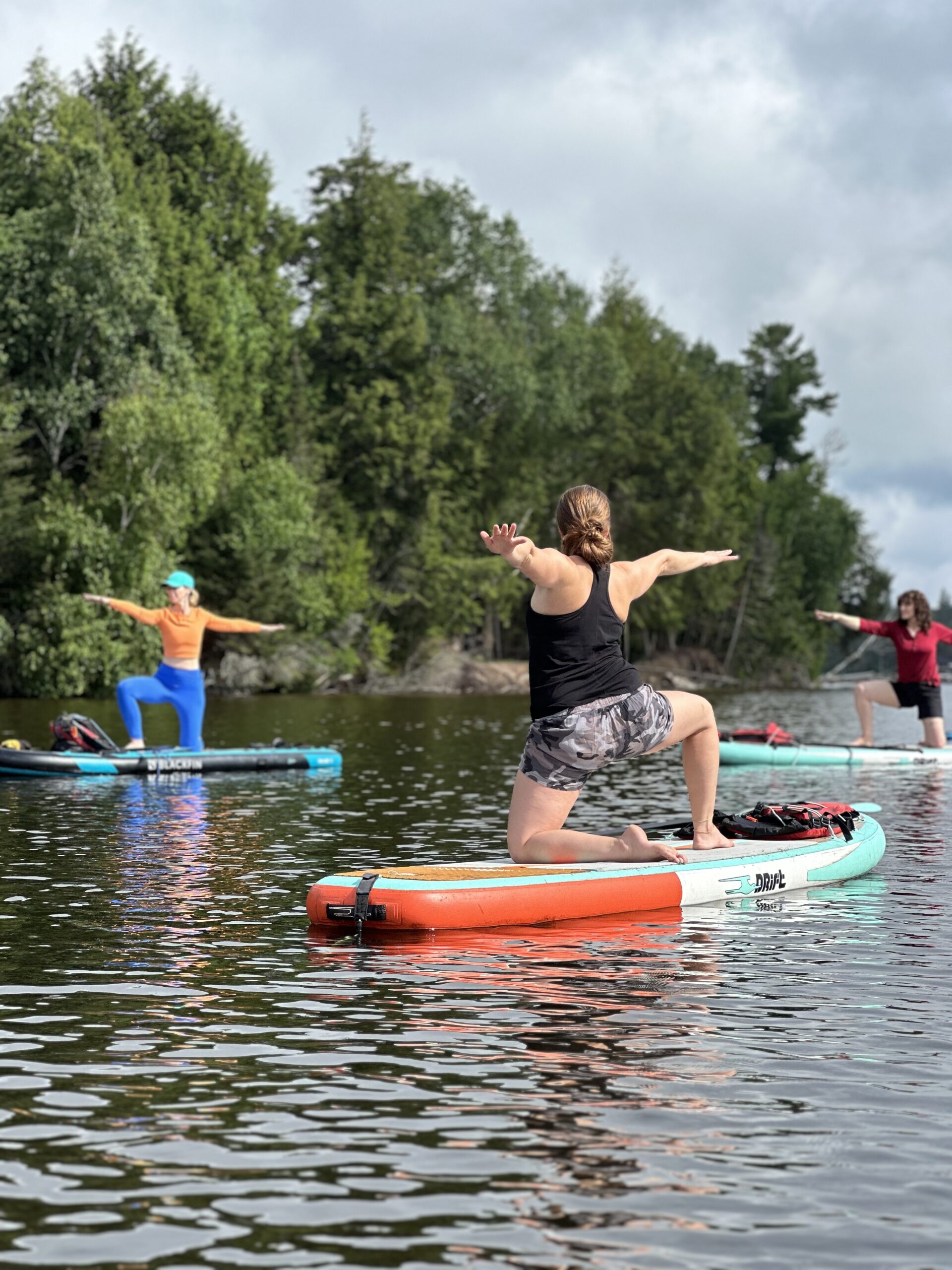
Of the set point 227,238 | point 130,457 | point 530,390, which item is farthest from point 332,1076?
point 530,390

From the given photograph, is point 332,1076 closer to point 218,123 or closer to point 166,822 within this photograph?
point 166,822

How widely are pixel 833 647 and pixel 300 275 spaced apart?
5741cm

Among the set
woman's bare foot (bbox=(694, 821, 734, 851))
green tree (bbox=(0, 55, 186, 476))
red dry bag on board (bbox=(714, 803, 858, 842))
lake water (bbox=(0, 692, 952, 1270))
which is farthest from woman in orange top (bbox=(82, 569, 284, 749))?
green tree (bbox=(0, 55, 186, 476))

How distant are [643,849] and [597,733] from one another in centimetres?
106

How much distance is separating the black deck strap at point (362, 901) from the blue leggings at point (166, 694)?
9.73m

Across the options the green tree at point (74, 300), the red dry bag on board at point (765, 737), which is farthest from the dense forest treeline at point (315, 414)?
the red dry bag on board at point (765, 737)

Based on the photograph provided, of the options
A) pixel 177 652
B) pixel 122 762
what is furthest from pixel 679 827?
pixel 122 762

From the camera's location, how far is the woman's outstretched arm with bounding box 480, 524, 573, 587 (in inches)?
324

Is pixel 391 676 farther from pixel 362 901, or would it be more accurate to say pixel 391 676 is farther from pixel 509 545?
pixel 509 545

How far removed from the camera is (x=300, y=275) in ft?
214

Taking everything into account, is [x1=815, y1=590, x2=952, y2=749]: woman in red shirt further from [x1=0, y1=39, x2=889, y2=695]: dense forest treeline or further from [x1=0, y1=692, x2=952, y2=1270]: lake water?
[x1=0, y1=39, x2=889, y2=695]: dense forest treeline

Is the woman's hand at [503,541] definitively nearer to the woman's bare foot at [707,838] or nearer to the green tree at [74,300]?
the woman's bare foot at [707,838]

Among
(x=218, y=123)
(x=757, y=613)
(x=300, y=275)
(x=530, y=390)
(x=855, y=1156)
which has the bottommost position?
(x=855, y=1156)

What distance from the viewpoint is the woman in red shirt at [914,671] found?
20.2 meters
